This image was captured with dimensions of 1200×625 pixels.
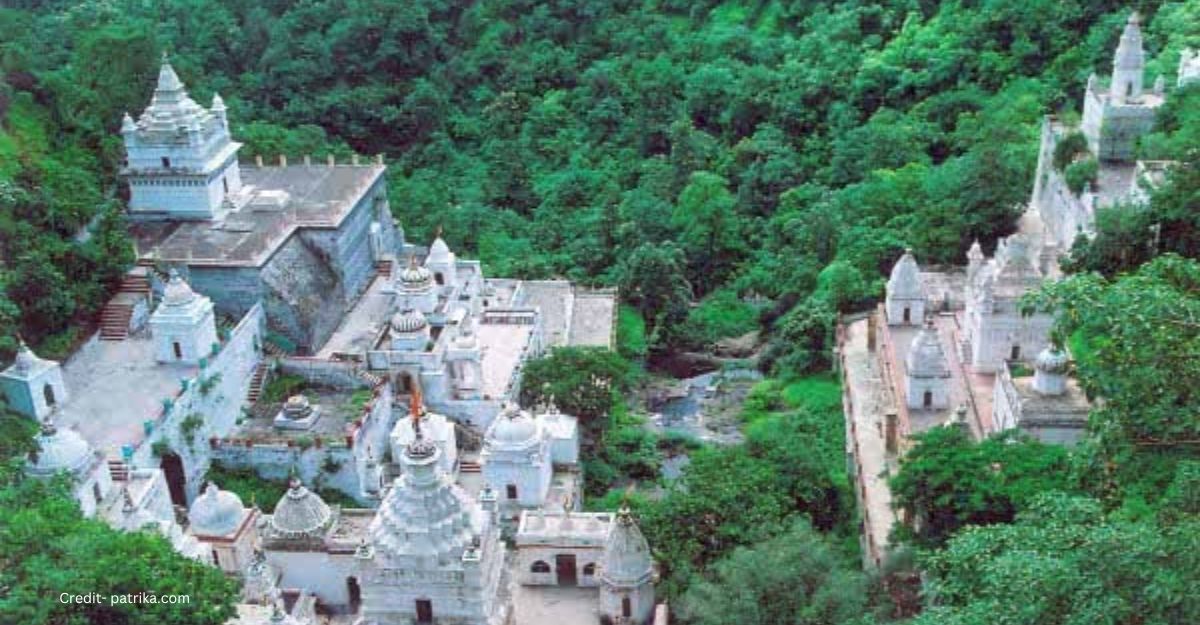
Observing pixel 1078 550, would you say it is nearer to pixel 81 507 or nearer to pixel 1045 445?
pixel 1045 445

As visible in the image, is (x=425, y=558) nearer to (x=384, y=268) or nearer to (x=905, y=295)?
(x=905, y=295)

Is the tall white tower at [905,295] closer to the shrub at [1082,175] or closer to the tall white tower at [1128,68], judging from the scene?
the shrub at [1082,175]

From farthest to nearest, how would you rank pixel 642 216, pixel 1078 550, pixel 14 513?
pixel 642 216, pixel 14 513, pixel 1078 550

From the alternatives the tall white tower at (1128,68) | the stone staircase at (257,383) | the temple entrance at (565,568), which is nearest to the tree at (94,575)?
the temple entrance at (565,568)

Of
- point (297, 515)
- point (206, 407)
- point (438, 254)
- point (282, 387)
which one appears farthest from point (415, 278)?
point (297, 515)

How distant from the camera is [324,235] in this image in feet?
124

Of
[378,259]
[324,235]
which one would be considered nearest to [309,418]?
[324,235]

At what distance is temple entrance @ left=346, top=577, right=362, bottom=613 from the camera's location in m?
27.3

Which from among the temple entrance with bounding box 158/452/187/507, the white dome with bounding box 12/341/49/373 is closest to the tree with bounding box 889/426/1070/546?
the temple entrance with bounding box 158/452/187/507

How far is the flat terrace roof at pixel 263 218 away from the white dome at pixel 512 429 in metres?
8.93

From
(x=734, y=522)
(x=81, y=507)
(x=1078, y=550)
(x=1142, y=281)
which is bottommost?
(x=734, y=522)

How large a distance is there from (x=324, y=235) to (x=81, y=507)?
14.4 metres

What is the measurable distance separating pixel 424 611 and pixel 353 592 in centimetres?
503

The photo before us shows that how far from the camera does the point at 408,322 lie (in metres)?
34.3
